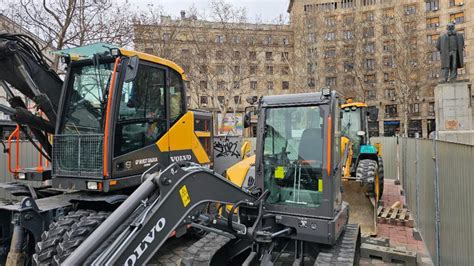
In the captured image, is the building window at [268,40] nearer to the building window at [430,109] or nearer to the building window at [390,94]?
the building window at [390,94]

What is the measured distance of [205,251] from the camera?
→ 4359 mm

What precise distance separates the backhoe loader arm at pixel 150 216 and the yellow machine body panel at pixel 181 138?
8.48 ft

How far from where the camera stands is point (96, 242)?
2.49m

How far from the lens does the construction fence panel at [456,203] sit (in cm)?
357

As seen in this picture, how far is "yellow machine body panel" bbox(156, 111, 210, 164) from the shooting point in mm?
5922

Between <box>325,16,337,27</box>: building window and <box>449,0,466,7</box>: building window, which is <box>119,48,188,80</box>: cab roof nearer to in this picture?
<box>325,16,337,27</box>: building window

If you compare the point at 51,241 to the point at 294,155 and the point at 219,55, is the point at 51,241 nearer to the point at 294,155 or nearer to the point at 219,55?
the point at 294,155

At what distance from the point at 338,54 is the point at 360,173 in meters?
36.0

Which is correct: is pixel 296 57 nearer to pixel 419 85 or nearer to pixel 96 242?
pixel 419 85

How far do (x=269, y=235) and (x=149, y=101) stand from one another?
9.49 feet

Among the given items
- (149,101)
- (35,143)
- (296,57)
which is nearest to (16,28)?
(35,143)

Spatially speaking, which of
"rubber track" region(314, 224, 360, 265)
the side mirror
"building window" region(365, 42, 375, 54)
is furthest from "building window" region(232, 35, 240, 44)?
"rubber track" region(314, 224, 360, 265)

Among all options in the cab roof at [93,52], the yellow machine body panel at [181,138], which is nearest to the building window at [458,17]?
the yellow machine body panel at [181,138]

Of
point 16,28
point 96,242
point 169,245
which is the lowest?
point 169,245
